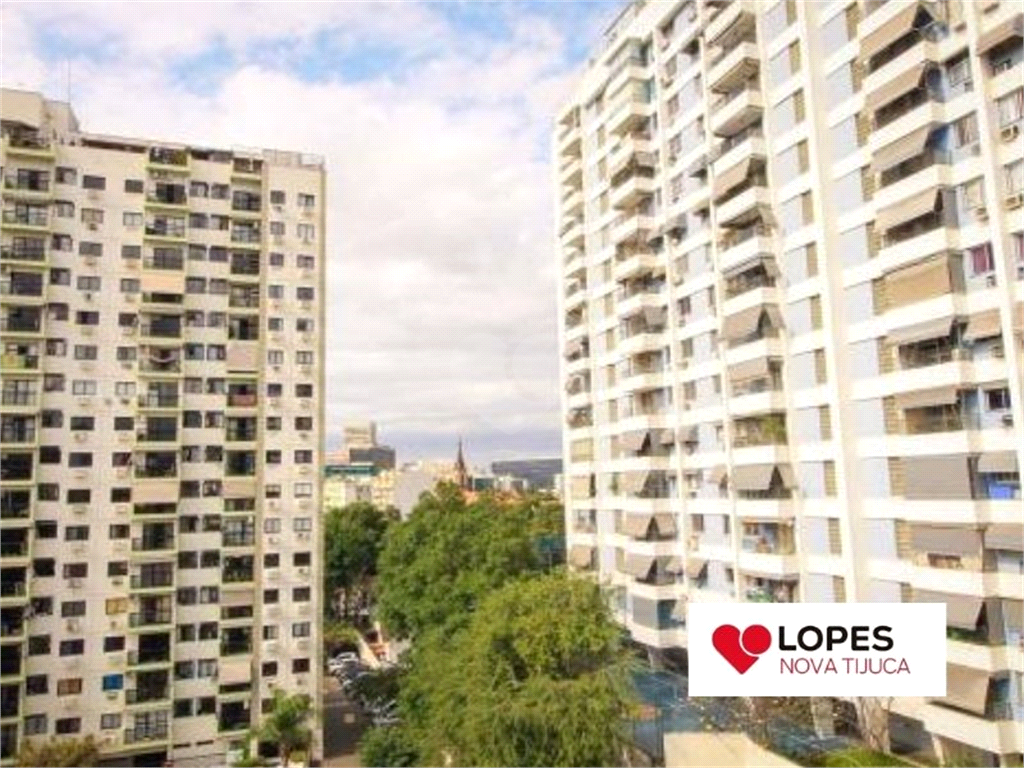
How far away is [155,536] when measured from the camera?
3186 centimetres

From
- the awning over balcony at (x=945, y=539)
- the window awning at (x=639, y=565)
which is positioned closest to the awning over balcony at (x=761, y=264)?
the awning over balcony at (x=945, y=539)

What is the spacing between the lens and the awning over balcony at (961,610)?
18.6 metres

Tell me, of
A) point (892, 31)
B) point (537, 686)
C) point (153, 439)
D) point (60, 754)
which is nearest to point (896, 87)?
point (892, 31)

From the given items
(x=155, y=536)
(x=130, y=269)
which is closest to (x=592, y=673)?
(x=155, y=536)

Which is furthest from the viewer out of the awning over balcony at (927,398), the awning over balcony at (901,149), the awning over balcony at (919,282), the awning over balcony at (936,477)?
the awning over balcony at (901,149)

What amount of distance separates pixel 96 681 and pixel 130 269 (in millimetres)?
15639

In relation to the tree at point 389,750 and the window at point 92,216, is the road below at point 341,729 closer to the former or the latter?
the tree at point 389,750

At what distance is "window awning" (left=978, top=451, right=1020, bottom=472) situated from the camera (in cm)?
1812

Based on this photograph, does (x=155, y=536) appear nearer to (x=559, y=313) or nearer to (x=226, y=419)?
(x=226, y=419)

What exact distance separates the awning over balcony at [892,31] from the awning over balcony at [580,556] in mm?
23808

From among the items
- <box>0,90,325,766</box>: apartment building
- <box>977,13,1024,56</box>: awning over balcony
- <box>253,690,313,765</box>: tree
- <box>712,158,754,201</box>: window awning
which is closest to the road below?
<box>0,90,325,766</box>: apartment building

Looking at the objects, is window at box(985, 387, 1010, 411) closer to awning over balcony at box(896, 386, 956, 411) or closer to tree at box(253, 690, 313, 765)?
awning over balcony at box(896, 386, 956, 411)

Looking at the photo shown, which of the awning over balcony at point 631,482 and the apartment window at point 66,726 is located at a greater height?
the awning over balcony at point 631,482

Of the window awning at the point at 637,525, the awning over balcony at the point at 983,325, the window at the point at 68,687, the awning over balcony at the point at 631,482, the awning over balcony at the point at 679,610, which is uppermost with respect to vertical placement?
the awning over balcony at the point at 983,325
